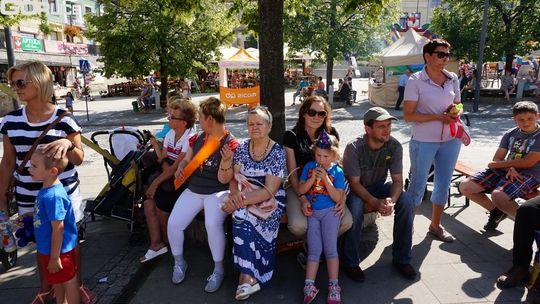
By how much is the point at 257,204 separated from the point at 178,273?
0.94m

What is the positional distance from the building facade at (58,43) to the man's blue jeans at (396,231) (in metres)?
27.2

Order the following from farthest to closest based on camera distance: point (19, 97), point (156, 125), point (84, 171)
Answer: point (156, 125) → point (84, 171) → point (19, 97)

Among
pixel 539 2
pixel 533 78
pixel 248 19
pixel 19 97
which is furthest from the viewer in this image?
pixel 533 78

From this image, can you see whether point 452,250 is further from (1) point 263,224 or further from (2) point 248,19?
(2) point 248,19

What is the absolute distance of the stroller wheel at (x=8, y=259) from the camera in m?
3.67

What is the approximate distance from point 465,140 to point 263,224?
2.21 metres

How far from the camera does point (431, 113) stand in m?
3.90

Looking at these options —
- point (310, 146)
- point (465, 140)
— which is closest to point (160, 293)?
point (310, 146)

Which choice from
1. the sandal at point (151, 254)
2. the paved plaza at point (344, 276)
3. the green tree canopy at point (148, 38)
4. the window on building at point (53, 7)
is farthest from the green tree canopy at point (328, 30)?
the window on building at point (53, 7)

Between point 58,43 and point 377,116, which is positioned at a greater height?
point 58,43

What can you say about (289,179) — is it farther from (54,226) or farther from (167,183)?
(54,226)

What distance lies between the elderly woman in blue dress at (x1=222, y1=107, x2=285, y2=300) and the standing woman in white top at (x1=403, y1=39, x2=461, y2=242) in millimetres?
1465

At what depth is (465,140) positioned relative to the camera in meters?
4.00

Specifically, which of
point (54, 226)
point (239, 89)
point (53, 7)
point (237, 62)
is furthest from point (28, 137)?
point (53, 7)
